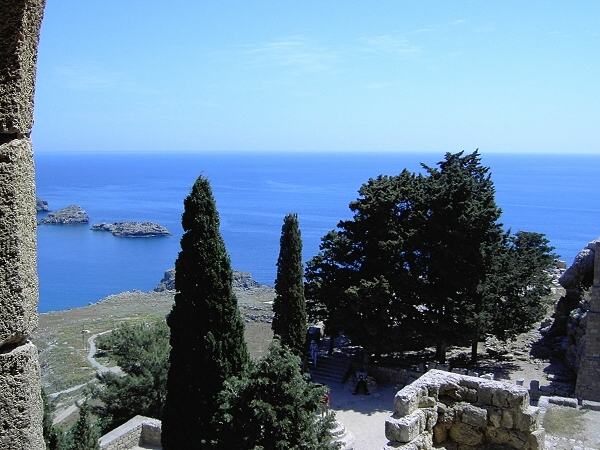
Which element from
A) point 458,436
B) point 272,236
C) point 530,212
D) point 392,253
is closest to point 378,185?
point 392,253

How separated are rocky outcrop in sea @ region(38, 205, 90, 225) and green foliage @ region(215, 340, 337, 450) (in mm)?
112574

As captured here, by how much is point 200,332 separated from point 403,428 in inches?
358

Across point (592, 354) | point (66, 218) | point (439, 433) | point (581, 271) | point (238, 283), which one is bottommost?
point (66, 218)

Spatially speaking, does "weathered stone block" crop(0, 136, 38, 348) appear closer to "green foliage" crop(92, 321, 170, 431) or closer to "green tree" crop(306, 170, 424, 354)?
"green foliage" crop(92, 321, 170, 431)

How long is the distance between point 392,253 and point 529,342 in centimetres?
898

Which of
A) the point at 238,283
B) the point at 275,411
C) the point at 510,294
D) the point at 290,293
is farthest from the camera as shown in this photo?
the point at 238,283

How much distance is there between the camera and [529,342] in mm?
28359

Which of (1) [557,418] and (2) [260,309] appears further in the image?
(2) [260,309]

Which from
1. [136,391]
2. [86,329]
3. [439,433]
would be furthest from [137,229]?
[439,433]

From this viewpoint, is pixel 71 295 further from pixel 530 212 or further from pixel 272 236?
pixel 530 212

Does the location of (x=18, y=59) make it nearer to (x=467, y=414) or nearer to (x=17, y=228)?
(x=17, y=228)

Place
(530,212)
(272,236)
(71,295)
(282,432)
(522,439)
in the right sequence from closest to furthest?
(522,439) → (282,432) → (71,295) → (272,236) → (530,212)

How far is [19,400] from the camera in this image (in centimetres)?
328

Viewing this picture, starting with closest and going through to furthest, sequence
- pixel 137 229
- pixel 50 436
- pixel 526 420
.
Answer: pixel 526 420, pixel 50 436, pixel 137 229
